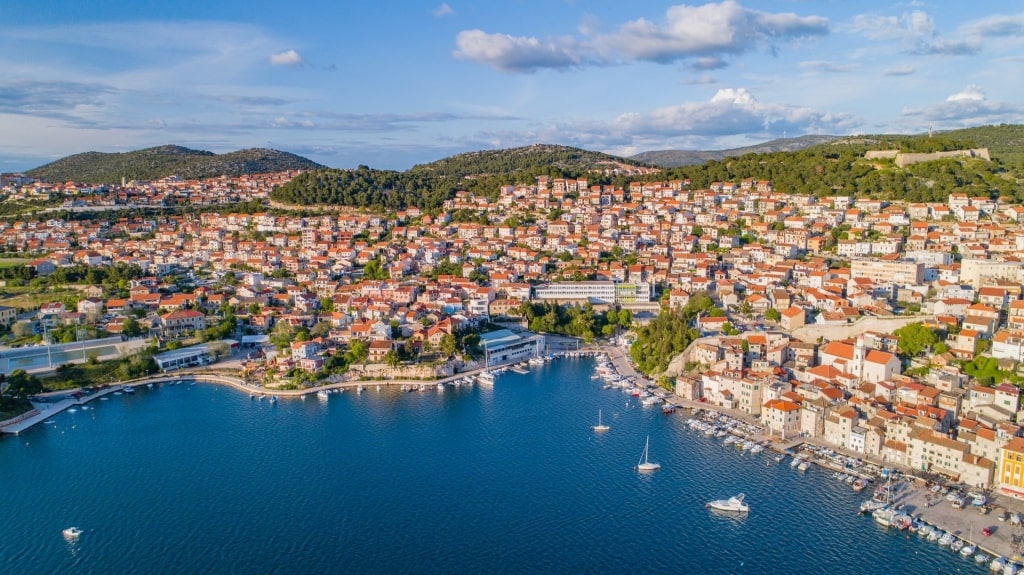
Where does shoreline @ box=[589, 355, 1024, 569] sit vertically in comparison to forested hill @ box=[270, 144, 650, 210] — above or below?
below

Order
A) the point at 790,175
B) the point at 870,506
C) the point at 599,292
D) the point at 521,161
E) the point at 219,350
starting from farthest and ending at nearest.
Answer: the point at 521,161 < the point at 790,175 < the point at 599,292 < the point at 219,350 < the point at 870,506

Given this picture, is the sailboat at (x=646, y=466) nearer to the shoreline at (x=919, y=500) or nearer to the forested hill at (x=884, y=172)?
the shoreline at (x=919, y=500)

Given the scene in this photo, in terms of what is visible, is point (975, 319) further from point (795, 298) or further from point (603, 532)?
point (603, 532)

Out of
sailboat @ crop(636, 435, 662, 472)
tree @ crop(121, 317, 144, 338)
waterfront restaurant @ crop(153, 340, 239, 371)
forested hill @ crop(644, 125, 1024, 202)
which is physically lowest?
sailboat @ crop(636, 435, 662, 472)

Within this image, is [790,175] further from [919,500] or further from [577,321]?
[919,500]

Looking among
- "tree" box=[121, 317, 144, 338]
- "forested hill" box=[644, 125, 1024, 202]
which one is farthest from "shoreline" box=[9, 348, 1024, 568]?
"forested hill" box=[644, 125, 1024, 202]

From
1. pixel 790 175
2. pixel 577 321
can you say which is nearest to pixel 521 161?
pixel 790 175

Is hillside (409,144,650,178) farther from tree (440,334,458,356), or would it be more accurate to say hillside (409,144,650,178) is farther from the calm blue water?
the calm blue water
